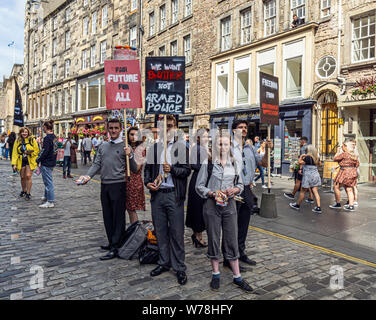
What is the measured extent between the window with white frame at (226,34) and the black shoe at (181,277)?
60.0 feet

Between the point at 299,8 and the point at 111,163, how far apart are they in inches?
579

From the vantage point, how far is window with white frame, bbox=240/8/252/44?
18.5 m

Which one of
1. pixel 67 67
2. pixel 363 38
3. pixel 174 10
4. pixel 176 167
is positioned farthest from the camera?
pixel 67 67

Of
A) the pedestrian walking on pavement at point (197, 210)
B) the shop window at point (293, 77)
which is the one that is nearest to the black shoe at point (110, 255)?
the pedestrian walking on pavement at point (197, 210)

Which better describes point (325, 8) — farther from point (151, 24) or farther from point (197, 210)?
point (151, 24)

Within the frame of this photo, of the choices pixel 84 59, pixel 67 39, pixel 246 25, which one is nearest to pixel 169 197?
pixel 246 25

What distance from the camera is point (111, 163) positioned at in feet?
15.5

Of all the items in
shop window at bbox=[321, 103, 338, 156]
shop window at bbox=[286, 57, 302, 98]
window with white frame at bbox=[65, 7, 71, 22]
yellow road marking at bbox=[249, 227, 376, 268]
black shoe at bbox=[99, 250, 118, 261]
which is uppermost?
window with white frame at bbox=[65, 7, 71, 22]

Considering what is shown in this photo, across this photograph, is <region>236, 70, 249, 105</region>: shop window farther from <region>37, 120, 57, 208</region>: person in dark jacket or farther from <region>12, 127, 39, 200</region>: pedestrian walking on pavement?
<region>37, 120, 57, 208</region>: person in dark jacket

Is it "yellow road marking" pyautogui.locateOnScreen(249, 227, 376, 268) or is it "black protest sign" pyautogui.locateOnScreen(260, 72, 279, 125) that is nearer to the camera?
"yellow road marking" pyautogui.locateOnScreen(249, 227, 376, 268)

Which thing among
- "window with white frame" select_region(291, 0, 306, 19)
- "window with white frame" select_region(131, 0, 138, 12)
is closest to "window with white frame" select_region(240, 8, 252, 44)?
"window with white frame" select_region(291, 0, 306, 19)

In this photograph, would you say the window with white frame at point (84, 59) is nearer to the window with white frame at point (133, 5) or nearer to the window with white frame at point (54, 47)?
the window with white frame at point (54, 47)

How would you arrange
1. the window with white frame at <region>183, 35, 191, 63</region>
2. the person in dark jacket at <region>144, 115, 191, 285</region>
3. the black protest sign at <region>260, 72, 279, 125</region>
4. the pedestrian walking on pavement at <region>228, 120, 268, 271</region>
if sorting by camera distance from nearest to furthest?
the person in dark jacket at <region>144, 115, 191, 285</region> < the pedestrian walking on pavement at <region>228, 120, 268, 271</region> < the black protest sign at <region>260, 72, 279, 125</region> < the window with white frame at <region>183, 35, 191, 63</region>

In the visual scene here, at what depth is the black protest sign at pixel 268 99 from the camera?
286 inches
